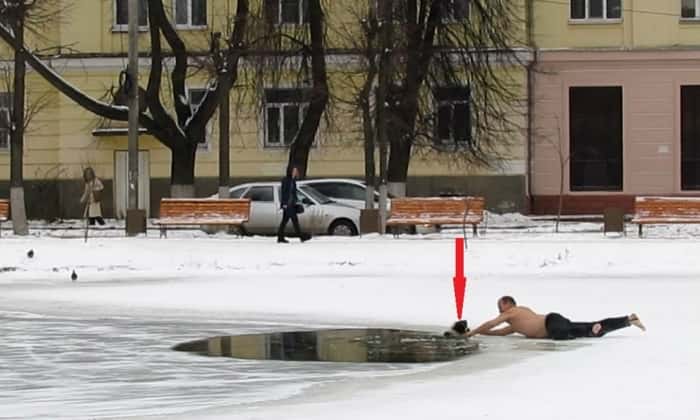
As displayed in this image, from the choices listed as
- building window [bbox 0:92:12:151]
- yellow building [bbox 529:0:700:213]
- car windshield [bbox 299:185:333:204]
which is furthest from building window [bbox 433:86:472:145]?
building window [bbox 0:92:12:151]

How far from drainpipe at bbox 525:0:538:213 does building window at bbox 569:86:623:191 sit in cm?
142

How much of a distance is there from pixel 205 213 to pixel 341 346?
17.2m

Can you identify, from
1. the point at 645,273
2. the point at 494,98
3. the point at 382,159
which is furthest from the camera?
the point at 494,98

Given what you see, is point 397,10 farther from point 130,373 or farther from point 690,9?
point 130,373

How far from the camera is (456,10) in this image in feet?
133

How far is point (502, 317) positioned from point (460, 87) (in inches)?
1066

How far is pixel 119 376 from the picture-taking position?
46.1ft

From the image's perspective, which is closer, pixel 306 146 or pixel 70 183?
pixel 306 146

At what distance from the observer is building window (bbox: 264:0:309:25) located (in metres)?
38.9

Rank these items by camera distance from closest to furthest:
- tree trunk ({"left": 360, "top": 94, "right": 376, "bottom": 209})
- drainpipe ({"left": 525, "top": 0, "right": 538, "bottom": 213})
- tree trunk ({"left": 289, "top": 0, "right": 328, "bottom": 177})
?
tree trunk ({"left": 360, "top": 94, "right": 376, "bottom": 209}) < tree trunk ({"left": 289, "top": 0, "right": 328, "bottom": 177}) < drainpipe ({"left": 525, "top": 0, "right": 538, "bottom": 213})

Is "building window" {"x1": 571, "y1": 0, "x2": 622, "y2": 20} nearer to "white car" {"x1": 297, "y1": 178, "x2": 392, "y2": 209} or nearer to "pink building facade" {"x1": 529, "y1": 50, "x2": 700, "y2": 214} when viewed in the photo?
"pink building facade" {"x1": 529, "y1": 50, "x2": 700, "y2": 214}

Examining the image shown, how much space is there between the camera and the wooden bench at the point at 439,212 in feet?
106

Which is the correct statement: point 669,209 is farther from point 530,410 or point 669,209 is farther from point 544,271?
point 530,410

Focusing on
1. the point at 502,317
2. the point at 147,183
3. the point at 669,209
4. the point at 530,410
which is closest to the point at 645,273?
the point at 669,209
